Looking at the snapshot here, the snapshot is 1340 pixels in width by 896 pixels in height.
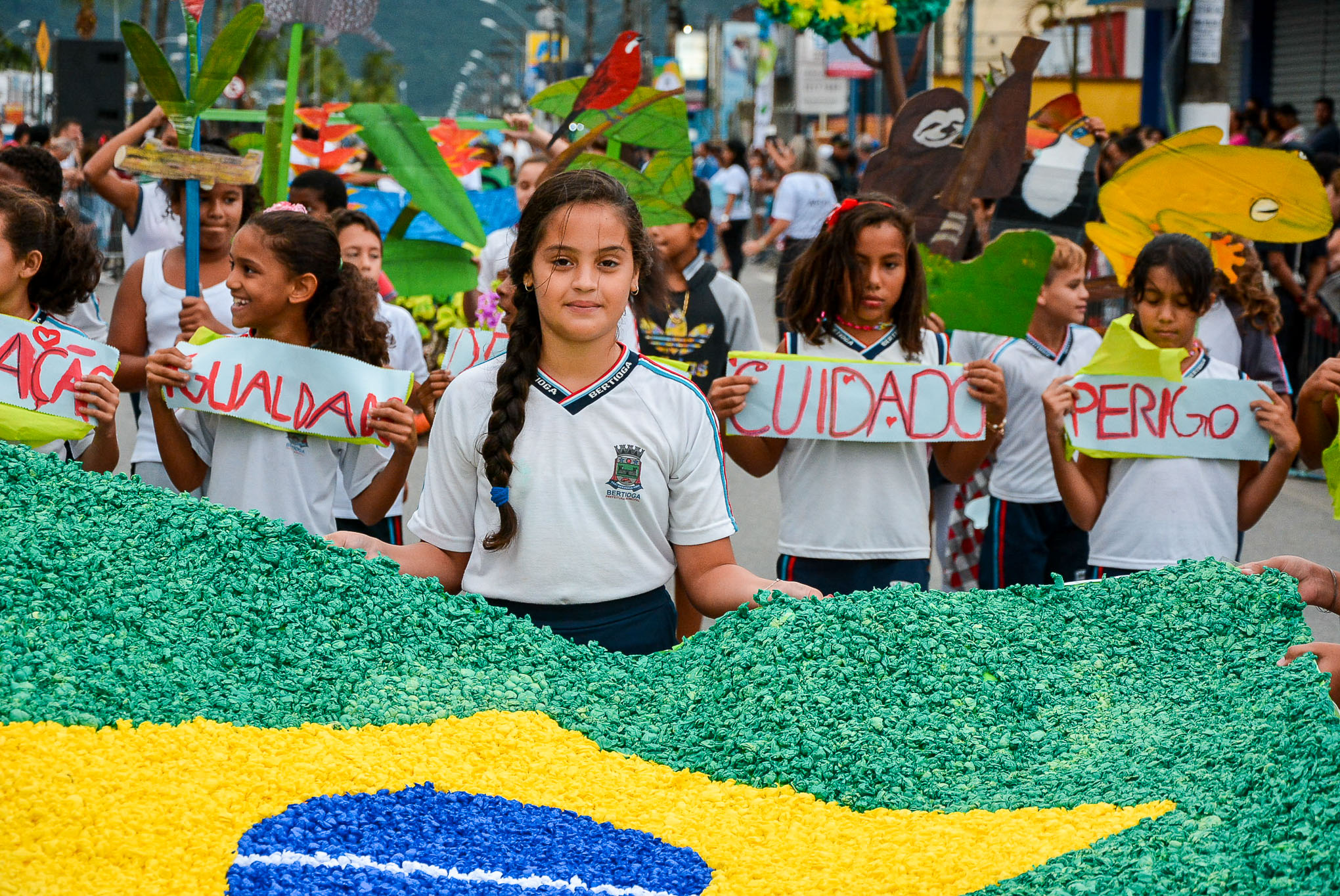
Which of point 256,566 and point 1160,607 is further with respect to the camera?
point 1160,607

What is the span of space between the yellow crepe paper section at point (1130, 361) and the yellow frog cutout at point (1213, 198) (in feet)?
2.68

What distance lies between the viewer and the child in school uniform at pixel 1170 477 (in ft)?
14.4

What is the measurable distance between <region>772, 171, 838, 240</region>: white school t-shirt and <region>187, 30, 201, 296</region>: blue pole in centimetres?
1157

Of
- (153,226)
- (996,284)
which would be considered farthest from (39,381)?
(153,226)

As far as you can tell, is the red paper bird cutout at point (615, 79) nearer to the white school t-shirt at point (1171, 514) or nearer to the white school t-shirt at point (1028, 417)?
the white school t-shirt at point (1028, 417)

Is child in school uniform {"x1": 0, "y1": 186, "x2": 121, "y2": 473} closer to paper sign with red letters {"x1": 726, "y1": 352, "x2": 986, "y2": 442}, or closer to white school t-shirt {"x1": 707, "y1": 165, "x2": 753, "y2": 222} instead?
paper sign with red letters {"x1": 726, "y1": 352, "x2": 986, "y2": 442}

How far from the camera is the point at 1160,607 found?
10.3 feet

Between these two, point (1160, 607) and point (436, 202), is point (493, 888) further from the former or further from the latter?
point (436, 202)

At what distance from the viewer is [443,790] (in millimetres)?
2432

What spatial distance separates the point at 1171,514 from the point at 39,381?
318 centimetres

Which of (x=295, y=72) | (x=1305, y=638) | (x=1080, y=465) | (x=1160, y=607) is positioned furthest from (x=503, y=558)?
(x=295, y=72)

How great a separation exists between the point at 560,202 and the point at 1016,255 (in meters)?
2.04

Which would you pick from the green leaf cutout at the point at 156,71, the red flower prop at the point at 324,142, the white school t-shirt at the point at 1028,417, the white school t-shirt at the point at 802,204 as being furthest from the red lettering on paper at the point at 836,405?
the white school t-shirt at the point at 802,204

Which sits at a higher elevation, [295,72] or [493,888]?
[295,72]
